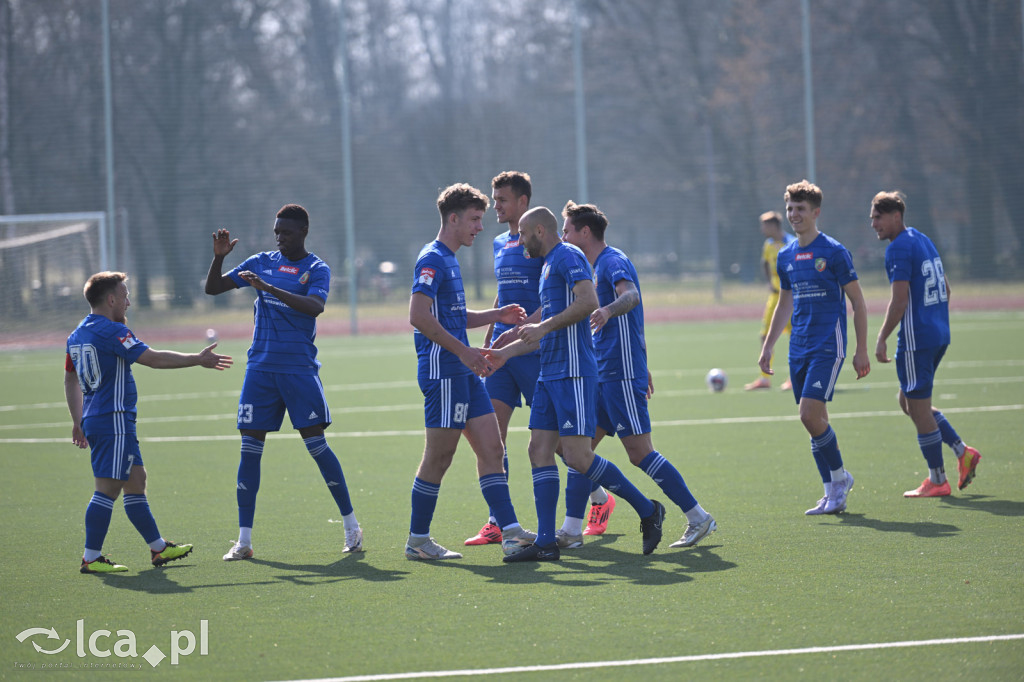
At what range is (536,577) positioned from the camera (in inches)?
242

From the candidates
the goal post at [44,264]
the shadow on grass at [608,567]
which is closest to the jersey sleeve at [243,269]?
the shadow on grass at [608,567]

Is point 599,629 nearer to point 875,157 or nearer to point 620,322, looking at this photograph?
point 620,322

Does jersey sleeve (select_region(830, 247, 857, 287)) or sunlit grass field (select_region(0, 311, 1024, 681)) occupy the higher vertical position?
jersey sleeve (select_region(830, 247, 857, 287))

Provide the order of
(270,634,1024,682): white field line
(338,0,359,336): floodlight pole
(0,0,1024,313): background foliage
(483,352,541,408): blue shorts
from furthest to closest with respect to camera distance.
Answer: (0,0,1024,313): background foliage
(338,0,359,336): floodlight pole
(483,352,541,408): blue shorts
(270,634,1024,682): white field line

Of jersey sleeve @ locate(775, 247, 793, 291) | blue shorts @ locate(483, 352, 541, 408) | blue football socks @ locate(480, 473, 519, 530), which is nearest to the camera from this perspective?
blue football socks @ locate(480, 473, 519, 530)

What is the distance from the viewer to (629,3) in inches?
1479

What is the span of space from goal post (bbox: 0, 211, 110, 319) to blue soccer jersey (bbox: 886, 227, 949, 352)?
22113 mm

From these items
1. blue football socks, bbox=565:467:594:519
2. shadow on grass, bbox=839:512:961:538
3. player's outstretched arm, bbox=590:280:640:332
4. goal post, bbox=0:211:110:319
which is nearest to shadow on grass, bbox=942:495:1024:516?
shadow on grass, bbox=839:512:961:538

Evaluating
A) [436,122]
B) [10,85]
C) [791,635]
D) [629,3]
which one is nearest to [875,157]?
[629,3]

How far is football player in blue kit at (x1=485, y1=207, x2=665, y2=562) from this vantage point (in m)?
6.50

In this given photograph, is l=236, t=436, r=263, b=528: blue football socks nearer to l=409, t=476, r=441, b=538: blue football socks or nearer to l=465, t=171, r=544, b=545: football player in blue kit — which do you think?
l=409, t=476, r=441, b=538: blue football socks

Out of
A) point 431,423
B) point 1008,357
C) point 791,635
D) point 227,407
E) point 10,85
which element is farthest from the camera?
point 10,85

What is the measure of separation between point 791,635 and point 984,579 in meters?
1.41

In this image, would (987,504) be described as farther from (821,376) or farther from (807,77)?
(807,77)
